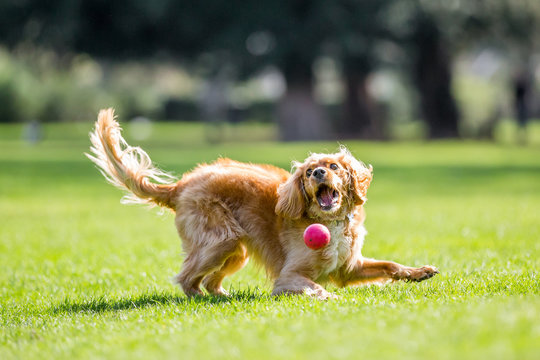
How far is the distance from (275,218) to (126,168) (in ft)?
4.78

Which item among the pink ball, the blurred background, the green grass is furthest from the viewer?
the blurred background

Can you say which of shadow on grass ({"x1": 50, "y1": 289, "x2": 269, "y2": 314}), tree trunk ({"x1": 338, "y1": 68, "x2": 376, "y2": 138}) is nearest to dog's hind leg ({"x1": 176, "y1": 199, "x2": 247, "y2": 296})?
shadow on grass ({"x1": 50, "y1": 289, "x2": 269, "y2": 314})

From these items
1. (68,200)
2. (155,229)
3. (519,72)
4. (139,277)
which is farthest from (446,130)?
(139,277)

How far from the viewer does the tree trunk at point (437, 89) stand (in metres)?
33.2

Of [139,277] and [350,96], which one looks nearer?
[139,277]

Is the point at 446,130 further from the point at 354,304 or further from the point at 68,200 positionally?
the point at 354,304

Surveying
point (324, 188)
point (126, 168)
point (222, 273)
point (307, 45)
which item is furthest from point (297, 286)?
point (307, 45)

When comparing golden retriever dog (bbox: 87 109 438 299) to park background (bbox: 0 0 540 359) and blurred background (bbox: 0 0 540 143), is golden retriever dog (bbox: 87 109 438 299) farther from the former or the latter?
blurred background (bbox: 0 0 540 143)

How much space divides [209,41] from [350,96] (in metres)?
9.33

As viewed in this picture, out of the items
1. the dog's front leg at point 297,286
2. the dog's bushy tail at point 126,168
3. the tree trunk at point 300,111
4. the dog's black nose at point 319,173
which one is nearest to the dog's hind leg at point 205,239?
the dog's bushy tail at point 126,168

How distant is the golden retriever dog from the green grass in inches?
12.6

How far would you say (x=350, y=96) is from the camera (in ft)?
115

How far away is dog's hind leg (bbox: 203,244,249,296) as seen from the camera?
22.3ft

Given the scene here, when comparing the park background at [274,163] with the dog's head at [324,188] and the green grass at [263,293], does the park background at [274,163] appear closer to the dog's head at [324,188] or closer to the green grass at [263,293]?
the green grass at [263,293]
